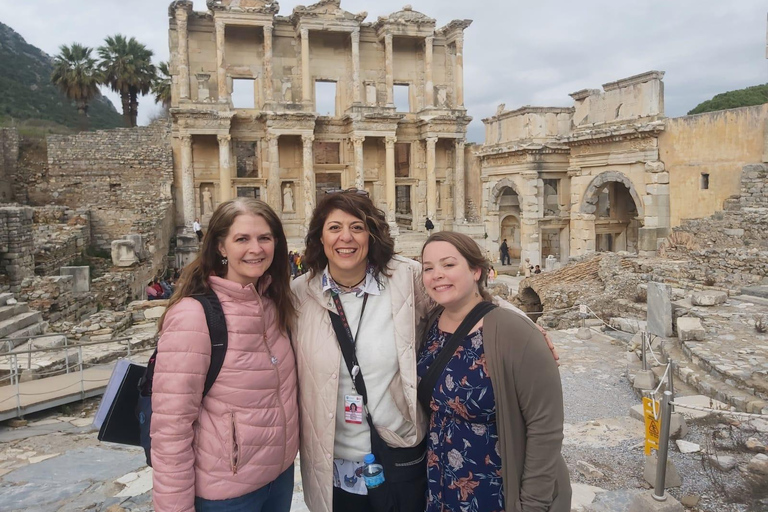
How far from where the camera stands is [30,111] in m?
42.3

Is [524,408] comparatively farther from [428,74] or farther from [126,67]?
[126,67]

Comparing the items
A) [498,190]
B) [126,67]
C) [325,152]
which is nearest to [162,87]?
[126,67]

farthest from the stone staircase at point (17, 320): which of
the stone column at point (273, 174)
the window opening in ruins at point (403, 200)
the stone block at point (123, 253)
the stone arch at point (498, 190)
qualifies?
the window opening in ruins at point (403, 200)

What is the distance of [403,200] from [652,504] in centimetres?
2992

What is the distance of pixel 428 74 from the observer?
26.8m

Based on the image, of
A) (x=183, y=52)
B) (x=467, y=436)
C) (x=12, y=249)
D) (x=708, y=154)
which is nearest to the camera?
(x=467, y=436)

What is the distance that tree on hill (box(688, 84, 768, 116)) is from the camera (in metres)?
41.9

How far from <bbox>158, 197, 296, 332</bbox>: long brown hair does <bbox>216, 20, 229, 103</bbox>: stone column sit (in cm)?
2332

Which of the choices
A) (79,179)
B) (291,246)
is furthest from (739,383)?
(79,179)

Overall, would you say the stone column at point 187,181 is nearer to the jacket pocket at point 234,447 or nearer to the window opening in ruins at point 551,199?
the window opening in ruins at point 551,199

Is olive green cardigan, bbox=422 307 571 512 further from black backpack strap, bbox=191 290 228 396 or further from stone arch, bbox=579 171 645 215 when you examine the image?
stone arch, bbox=579 171 645 215

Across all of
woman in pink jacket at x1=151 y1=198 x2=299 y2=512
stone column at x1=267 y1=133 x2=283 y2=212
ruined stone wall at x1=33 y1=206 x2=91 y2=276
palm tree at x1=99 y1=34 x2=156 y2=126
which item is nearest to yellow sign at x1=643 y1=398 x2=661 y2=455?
woman in pink jacket at x1=151 y1=198 x2=299 y2=512

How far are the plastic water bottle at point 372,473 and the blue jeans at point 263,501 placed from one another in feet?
1.42

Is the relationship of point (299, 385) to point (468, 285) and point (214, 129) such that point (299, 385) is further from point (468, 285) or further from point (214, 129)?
point (214, 129)
